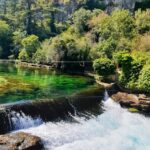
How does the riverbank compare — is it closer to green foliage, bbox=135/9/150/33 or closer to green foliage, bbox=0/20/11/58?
green foliage, bbox=135/9/150/33

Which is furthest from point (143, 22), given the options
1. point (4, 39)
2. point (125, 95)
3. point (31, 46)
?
point (4, 39)

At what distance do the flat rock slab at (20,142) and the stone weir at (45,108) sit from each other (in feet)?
8.43

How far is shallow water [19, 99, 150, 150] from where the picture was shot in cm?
2759

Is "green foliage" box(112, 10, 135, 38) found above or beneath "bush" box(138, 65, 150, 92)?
above

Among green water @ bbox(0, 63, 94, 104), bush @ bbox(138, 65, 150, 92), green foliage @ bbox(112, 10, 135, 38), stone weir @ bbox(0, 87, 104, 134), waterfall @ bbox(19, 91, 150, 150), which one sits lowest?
waterfall @ bbox(19, 91, 150, 150)

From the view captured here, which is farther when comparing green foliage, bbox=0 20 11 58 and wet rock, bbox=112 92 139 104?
green foliage, bbox=0 20 11 58

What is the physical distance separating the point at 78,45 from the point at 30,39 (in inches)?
581

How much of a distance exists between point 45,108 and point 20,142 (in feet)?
25.5

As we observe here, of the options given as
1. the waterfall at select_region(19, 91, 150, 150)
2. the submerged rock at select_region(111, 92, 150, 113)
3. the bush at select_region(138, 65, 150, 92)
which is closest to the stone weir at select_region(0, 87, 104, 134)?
the waterfall at select_region(19, 91, 150, 150)

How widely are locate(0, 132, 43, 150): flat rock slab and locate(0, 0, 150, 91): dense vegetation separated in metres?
16.3

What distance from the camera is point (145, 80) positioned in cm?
3869

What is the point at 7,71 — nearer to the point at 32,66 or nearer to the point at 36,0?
the point at 32,66

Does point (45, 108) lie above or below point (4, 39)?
below

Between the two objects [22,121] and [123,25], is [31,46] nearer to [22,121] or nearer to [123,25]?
[123,25]
